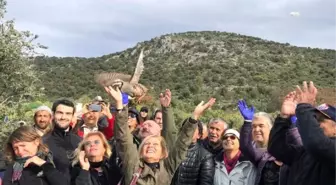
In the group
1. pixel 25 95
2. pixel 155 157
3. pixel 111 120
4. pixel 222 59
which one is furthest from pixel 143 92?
pixel 222 59

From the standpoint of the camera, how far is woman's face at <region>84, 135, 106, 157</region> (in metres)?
4.49

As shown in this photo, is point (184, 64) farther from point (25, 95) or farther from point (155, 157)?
point (155, 157)

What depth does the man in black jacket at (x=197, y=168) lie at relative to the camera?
211 inches

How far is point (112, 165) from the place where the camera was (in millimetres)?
4648

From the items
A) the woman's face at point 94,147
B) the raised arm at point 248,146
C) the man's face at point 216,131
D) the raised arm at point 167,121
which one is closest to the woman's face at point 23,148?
the woman's face at point 94,147

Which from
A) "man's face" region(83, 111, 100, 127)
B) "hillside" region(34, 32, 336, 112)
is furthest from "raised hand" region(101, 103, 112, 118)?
"hillside" region(34, 32, 336, 112)

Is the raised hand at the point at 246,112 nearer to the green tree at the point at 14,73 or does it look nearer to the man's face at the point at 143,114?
the man's face at the point at 143,114

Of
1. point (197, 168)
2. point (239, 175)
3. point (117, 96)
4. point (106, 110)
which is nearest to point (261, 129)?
point (239, 175)

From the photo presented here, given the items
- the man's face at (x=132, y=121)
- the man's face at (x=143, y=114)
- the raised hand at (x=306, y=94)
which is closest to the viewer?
the raised hand at (x=306, y=94)

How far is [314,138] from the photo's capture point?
349 centimetres

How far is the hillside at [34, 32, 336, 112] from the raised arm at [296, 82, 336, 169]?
24.4 metres

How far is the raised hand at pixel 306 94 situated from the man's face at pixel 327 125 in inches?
8.7

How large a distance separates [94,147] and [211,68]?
4431cm

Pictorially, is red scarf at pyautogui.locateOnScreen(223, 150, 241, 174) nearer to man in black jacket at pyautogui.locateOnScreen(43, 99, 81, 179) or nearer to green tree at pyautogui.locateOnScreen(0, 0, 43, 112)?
man in black jacket at pyautogui.locateOnScreen(43, 99, 81, 179)
